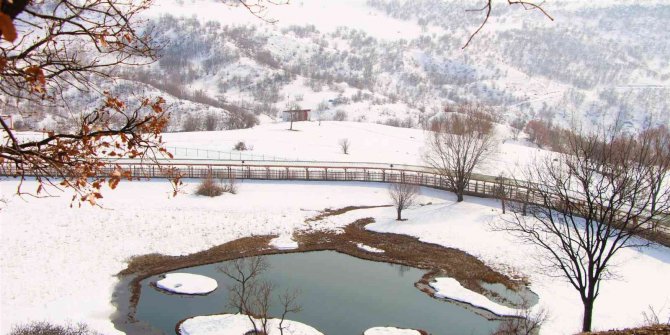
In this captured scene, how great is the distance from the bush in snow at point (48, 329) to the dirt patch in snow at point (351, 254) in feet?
5.60

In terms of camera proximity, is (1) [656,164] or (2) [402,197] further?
(2) [402,197]

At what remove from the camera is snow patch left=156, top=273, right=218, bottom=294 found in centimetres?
1981

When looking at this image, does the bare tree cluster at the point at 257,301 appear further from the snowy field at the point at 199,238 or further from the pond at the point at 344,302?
the snowy field at the point at 199,238

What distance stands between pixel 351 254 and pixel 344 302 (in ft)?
21.3

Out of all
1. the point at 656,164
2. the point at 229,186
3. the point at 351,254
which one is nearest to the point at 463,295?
the point at 351,254

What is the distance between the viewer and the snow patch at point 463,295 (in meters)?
18.6

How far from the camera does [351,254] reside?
25688 mm

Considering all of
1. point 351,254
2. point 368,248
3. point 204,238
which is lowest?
point 351,254

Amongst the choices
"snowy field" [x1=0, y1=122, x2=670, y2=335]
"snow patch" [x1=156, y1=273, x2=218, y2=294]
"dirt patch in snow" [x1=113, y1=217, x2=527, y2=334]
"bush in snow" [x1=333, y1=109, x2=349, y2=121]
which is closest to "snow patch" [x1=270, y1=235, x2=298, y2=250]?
"snowy field" [x1=0, y1=122, x2=670, y2=335]

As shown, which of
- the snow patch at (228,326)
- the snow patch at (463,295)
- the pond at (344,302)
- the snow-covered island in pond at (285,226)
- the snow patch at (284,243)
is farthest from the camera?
the snow patch at (284,243)

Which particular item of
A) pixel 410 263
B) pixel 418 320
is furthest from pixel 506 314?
pixel 410 263

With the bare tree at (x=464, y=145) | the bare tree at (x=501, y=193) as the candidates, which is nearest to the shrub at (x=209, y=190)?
the bare tree at (x=464, y=145)

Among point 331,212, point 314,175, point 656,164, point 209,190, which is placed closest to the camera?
point 656,164

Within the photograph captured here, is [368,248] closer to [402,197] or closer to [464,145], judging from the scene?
[402,197]
